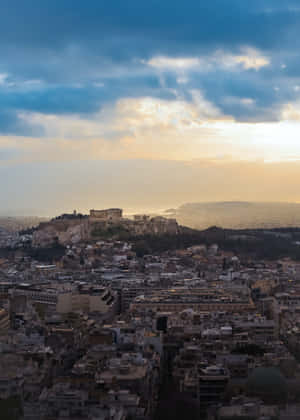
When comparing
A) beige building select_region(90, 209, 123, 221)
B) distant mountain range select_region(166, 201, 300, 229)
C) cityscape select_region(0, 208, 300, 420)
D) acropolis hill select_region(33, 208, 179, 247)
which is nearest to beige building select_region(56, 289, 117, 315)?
cityscape select_region(0, 208, 300, 420)

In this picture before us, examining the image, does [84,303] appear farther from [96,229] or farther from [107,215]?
[107,215]

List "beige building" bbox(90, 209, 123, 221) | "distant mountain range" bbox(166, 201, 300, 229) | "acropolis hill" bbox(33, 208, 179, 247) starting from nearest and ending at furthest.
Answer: "acropolis hill" bbox(33, 208, 179, 247)
"beige building" bbox(90, 209, 123, 221)
"distant mountain range" bbox(166, 201, 300, 229)

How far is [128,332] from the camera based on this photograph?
26.3 metres

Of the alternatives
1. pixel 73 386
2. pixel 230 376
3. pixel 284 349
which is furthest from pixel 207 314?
pixel 73 386

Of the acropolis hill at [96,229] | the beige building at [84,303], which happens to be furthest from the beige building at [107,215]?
the beige building at [84,303]

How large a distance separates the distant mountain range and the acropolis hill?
143ft

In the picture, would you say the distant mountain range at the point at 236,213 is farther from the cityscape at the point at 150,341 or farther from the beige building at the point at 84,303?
the beige building at the point at 84,303

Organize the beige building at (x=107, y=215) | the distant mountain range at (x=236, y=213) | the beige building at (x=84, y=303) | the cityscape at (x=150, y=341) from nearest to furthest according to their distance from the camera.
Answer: the cityscape at (x=150, y=341), the beige building at (x=84, y=303), the beige building at (x=107, y=215), the distant mountain range at (x=236, y=213)

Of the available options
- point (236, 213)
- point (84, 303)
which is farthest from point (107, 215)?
point (236, 213)

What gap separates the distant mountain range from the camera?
420 feet

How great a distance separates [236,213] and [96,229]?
70.0 metres

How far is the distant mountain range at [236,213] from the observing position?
420ft

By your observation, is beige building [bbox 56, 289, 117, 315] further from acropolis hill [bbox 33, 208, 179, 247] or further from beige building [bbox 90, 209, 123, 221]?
beige building [bbox 90, 209, 123, 221]

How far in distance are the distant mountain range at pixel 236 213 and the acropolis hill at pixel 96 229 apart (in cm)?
4358
